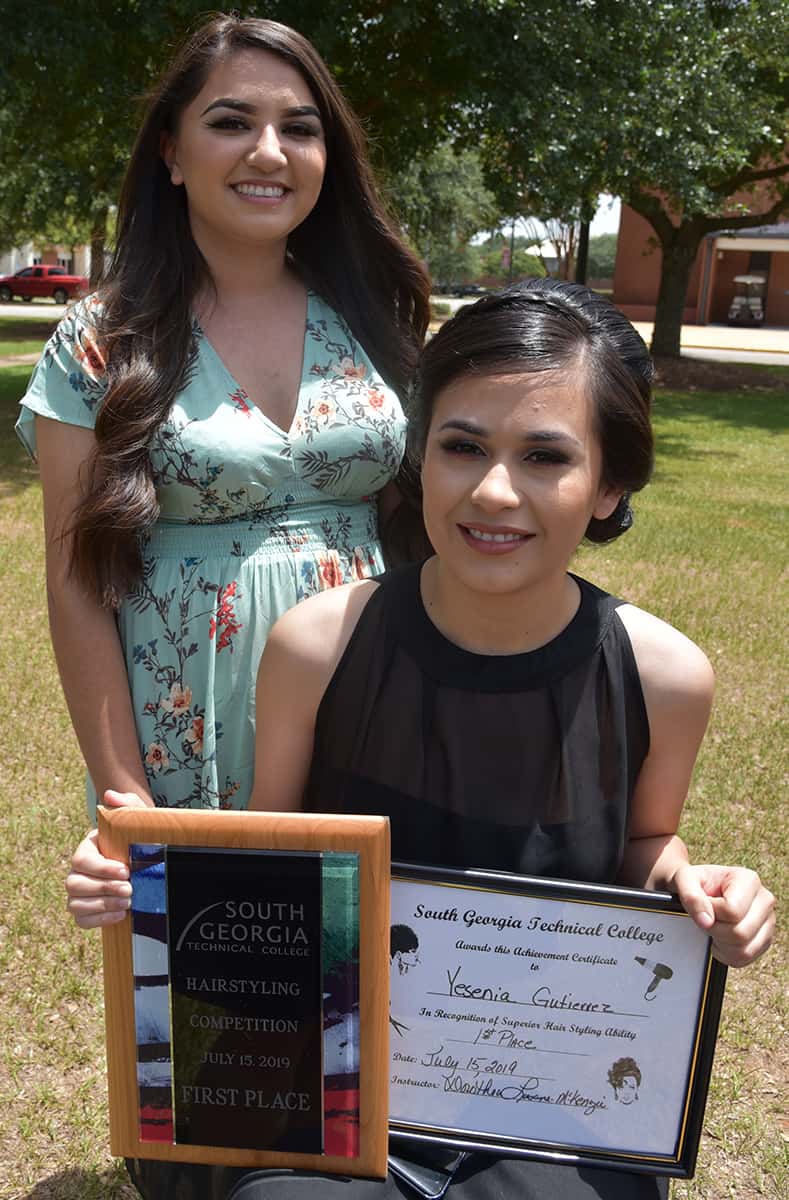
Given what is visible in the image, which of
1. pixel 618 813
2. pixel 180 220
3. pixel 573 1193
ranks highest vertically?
pixel 180 220

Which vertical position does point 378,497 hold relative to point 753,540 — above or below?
above

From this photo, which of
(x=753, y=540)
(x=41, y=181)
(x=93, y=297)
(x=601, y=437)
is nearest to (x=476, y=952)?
(x=601, y=437)

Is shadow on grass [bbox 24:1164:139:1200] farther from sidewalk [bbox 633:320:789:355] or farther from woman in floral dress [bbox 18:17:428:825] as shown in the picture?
sidewalk [bbox 633:320:789:355]

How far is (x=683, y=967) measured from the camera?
144cm

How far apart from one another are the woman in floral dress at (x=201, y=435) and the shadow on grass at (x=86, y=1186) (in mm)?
1049

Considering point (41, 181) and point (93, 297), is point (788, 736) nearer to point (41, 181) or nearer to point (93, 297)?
point (93, 297)

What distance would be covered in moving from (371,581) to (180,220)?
2.81ft

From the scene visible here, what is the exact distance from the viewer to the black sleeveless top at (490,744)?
5.31ft

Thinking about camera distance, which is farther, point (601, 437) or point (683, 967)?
point (601, 437)

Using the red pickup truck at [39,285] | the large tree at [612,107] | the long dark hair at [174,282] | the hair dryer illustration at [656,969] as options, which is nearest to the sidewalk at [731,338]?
the large tree at [612,107]

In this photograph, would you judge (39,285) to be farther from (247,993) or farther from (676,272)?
(247,993)

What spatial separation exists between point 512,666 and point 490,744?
0.12 meters

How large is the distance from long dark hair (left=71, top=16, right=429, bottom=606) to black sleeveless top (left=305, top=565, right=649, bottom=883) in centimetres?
52

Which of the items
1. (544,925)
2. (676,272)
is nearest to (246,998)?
(544,925)
